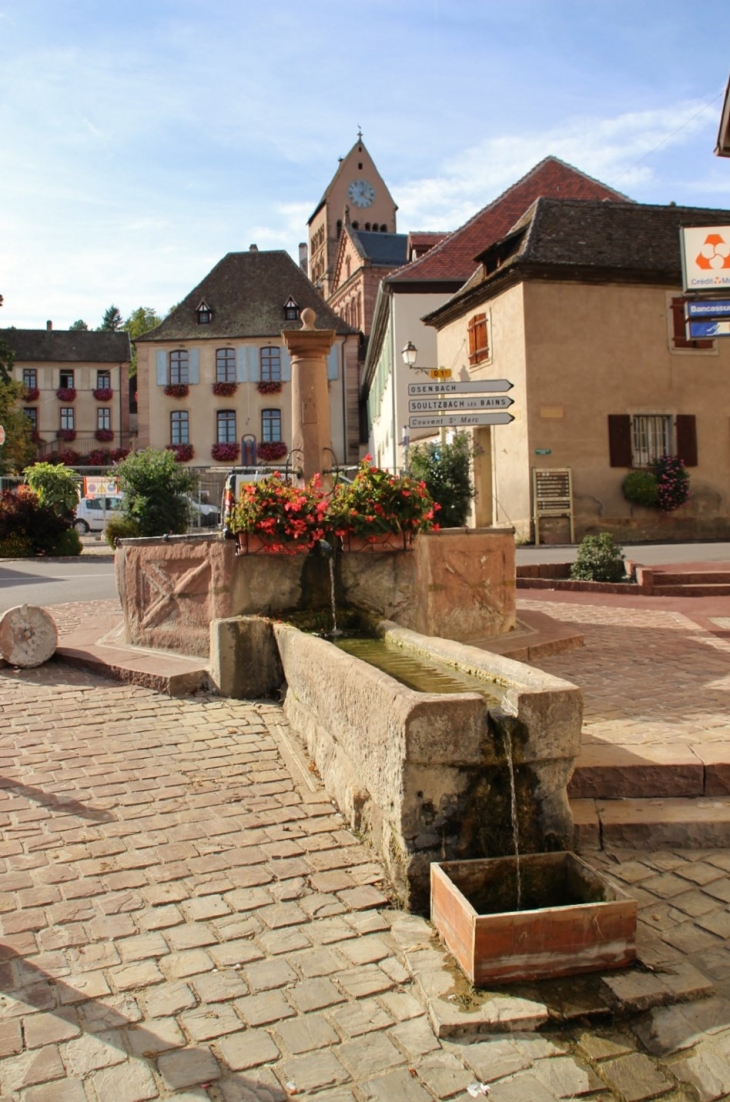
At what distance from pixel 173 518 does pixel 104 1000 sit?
67.3 ft

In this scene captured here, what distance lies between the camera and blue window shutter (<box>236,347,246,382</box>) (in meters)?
42.7

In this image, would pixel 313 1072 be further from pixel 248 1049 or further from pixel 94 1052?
pixel 94 1052

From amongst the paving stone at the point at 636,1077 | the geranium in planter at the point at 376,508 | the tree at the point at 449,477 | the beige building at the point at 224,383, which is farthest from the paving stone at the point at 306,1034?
the beige building at the point at 224,383

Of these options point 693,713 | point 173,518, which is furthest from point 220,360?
point 693,713

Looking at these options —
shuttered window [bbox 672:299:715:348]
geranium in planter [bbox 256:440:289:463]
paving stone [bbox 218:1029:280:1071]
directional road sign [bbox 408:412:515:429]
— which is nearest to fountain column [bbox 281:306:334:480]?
directional road sign [bbox 408:412:515:429]

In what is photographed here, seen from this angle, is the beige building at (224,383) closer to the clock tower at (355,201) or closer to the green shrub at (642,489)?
the green shrub at (642,489)

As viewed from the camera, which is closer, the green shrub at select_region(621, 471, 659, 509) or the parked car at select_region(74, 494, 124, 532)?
the green shrub at select_region(621, 471, 659, 509)

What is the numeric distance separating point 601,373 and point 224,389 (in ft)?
77.3

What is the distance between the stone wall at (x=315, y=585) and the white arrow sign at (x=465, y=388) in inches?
102

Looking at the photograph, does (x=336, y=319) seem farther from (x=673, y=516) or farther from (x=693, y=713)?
(x=693, y=713)

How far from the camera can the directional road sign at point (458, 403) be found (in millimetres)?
10117

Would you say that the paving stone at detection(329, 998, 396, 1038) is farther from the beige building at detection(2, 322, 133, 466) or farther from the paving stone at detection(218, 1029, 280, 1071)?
the beige building at detection(2, 322, 133, 466)

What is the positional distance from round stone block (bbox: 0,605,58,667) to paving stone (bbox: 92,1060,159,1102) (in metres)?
5.92

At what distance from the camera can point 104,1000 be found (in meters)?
2.95
